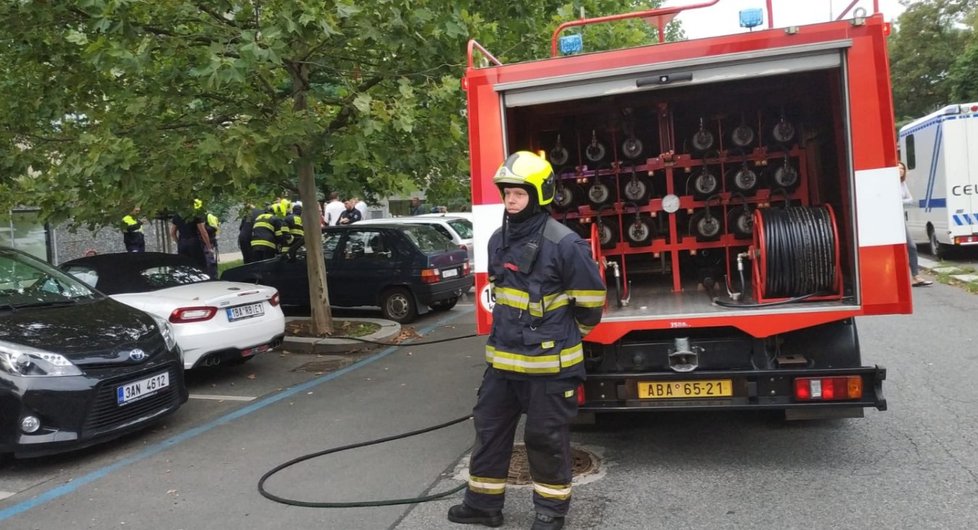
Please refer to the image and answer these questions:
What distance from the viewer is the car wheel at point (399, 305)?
11.1m

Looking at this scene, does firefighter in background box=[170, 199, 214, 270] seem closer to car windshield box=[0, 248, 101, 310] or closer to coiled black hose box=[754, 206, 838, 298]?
car windshield box=[0, 248, 101, 310]

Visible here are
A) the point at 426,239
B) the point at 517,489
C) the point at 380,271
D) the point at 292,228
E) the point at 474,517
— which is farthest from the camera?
the point at 292,228

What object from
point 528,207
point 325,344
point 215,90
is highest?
point 215,90

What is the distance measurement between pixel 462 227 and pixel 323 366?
5943mm

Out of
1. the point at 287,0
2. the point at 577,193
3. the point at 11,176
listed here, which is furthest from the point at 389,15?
the point at 11,176

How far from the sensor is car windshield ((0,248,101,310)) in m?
5.93

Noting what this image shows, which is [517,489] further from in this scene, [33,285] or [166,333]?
[33,285]

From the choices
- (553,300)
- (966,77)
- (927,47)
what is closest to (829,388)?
(553,300)

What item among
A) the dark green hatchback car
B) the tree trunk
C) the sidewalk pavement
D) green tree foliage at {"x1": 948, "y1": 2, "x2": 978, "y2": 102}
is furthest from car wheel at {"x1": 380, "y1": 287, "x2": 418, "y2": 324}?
green tree foliage at {"x1": 948, "y1": 2, "x2": 978, "y2": 102}

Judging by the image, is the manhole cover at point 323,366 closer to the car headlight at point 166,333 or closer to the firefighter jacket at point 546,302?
the car headlight at point 166,333

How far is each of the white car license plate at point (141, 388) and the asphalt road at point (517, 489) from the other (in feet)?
1.44

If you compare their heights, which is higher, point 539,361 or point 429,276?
point 429,276

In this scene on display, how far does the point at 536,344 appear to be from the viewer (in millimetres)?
3811

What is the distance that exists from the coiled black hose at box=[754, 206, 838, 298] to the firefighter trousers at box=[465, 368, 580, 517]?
1761 millimetres
